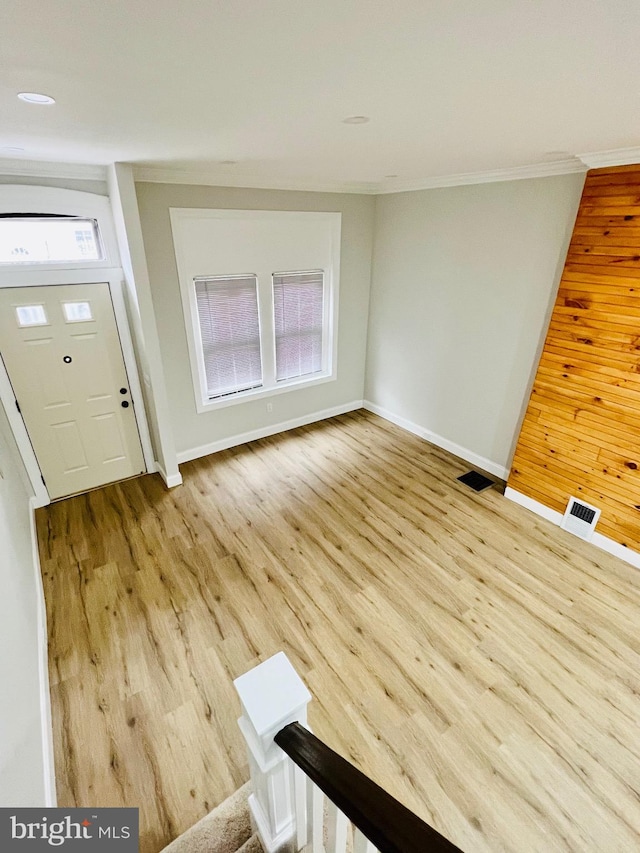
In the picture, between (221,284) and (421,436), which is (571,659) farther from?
(221,284)

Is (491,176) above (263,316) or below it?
above

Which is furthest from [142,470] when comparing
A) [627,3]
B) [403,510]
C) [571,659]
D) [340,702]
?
[627,3]

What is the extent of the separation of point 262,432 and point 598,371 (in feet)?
11.1

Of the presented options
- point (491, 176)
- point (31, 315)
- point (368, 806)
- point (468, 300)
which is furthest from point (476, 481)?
point (31, 315)

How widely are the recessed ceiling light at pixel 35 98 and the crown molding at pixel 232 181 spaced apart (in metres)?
1.71

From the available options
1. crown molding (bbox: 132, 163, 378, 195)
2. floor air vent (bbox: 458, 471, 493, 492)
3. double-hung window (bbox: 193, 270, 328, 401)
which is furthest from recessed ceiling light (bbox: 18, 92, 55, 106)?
floor air vent (bbox: 458, 471, 493, 492)

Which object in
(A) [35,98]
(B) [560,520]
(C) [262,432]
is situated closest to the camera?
(A) [35,98]

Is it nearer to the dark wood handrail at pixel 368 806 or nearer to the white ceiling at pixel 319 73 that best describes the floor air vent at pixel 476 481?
the white ceiling at pixel 319 73

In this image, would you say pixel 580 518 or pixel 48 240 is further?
pixel 580 518

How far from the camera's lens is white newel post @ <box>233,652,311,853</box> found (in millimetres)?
1016

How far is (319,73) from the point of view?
1.15m

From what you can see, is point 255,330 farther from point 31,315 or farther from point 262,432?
point 31,315

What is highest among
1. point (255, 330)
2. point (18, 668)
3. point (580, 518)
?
point (255, 330)

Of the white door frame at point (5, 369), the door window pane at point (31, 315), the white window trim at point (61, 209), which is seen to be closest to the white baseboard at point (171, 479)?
the white door frame at point (5, 369)
